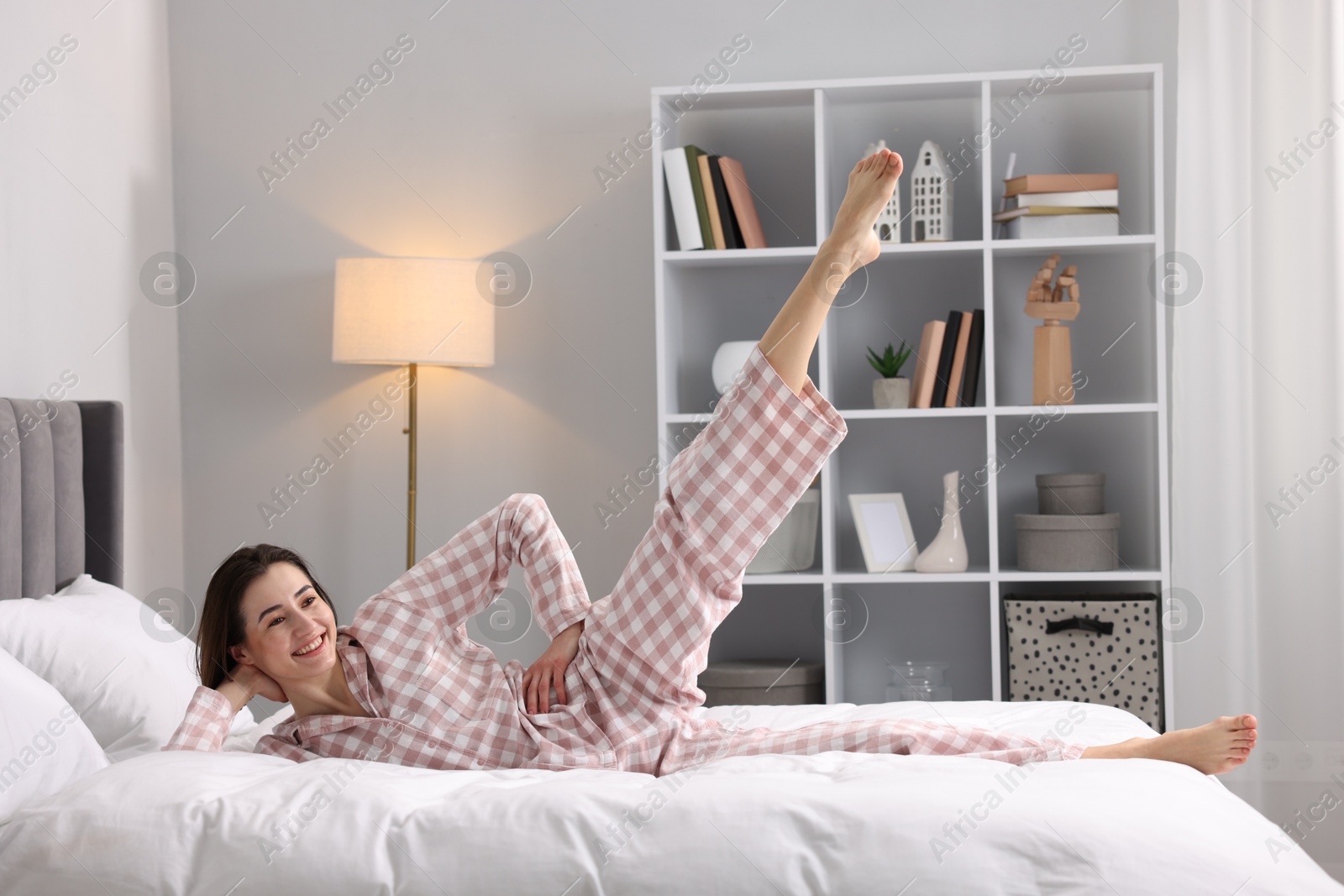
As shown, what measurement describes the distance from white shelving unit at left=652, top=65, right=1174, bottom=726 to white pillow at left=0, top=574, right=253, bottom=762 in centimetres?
120

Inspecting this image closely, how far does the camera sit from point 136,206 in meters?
2.89

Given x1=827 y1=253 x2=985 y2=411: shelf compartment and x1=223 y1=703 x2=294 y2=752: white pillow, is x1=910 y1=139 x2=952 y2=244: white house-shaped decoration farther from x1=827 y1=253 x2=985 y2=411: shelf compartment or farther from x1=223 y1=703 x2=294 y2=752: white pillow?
x1=223 y1=703 x2=294 y2=752: white pillow

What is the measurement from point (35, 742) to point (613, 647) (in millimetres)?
736

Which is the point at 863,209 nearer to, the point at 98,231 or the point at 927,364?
the point at 927,364

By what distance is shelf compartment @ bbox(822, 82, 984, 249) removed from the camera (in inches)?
111

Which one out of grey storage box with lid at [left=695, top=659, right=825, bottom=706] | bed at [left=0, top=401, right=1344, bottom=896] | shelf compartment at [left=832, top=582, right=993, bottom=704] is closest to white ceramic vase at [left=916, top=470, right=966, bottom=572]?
shelf compartment at [left=832, top=582, right=993, bottom=704]

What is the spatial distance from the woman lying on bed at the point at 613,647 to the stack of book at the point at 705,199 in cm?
112

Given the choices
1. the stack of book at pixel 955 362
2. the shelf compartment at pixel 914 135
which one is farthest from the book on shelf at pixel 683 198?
the stack of book at pixel 955 362

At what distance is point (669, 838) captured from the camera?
42.5 inches

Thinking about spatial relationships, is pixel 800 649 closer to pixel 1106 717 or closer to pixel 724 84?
pixel 1106 717

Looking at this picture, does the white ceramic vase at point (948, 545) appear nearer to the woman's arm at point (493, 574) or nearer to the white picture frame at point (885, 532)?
the white picture frame at point (885, 532)

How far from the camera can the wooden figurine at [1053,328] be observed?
8.60ft

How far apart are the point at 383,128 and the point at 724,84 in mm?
942

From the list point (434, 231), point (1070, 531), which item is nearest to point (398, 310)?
point (434, 231)
